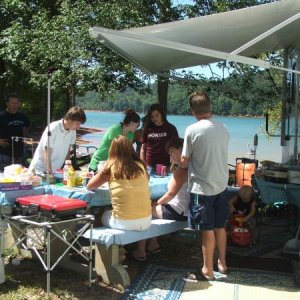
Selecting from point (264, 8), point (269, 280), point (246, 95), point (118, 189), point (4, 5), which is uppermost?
point (4, 5)

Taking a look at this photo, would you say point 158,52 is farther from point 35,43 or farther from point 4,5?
point 4,5

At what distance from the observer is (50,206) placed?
11.9 feet

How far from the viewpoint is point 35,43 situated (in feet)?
28.4

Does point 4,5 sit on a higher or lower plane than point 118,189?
higher

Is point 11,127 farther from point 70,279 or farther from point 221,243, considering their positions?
point 221,243

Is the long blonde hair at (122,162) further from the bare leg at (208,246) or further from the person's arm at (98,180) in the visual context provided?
the bare leg at (208,246)

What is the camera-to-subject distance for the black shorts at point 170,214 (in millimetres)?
4496

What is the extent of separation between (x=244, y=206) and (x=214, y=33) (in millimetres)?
1904

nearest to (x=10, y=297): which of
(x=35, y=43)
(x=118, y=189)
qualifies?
(x=118, y=189)

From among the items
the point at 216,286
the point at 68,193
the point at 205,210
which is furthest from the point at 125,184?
the point at 216,286

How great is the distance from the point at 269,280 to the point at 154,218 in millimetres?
1140

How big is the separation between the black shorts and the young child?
1002 mm

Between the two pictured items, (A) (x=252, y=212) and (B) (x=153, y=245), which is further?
(A) (x=252, y=212)

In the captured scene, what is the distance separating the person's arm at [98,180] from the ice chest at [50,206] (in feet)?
0.70
